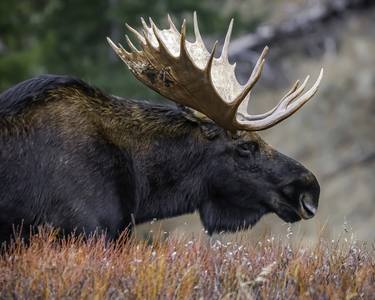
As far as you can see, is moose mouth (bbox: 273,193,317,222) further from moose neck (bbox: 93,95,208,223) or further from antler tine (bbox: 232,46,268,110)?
antler tine (bbox: 232,46,268,110)

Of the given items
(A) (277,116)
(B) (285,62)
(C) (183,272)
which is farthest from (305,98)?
(B) (285,62)

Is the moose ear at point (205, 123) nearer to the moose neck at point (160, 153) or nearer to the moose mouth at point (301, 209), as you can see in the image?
the moose neck at point (160, 153)

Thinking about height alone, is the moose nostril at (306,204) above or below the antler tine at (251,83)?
below

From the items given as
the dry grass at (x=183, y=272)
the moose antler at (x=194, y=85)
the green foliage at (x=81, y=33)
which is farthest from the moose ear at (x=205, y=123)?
the green foliage at (x=81, y=33)

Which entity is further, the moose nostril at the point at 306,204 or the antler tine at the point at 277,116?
the moose nostril at the point at 306,204

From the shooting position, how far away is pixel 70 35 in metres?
23.7

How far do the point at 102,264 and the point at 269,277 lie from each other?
1036 millimetres

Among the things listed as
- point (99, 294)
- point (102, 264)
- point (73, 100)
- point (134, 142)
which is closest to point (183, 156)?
point (134, 142)

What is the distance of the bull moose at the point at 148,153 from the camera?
25.9 feet

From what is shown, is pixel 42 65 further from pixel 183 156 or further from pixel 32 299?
pixel 32 299

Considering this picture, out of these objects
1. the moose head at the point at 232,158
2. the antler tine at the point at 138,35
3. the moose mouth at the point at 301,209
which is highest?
the antler tine at the point at 138,35

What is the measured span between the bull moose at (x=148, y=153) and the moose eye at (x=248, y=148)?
12mm

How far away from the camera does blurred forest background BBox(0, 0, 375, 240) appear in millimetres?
21719

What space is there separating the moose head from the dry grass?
1458 mm
